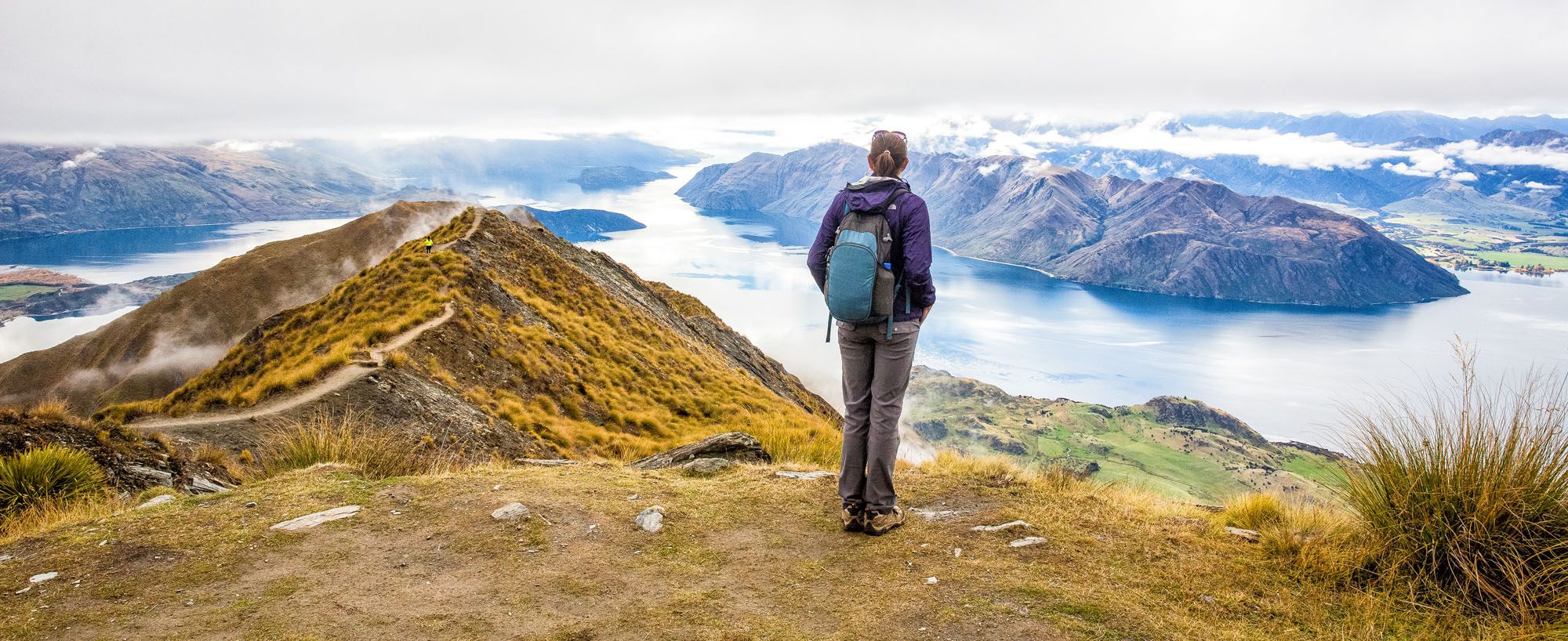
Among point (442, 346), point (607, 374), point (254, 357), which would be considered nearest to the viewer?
point (442, 346)

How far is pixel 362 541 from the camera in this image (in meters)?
5.22

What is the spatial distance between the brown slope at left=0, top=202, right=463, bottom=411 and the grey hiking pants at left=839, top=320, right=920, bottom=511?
190 ft

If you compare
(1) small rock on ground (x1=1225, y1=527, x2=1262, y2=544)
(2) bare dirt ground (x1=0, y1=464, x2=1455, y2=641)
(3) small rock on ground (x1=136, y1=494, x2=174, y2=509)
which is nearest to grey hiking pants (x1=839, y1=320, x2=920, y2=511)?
(2) bare dirt ground (x1=0, y1=464, x2=1455, y2=641)

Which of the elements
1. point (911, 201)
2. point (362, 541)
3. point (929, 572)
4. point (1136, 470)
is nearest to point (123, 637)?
point (362, 541)

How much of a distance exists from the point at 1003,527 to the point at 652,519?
2.93 meters

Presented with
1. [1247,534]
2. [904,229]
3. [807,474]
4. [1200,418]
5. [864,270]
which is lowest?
[1200,418]

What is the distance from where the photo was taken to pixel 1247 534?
5.50 m

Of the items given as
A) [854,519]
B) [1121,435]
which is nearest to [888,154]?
[854,519]

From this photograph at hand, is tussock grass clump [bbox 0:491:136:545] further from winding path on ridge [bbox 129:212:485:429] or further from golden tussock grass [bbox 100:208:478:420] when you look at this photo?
golden tussock grass [bbox 100:208:478:420]

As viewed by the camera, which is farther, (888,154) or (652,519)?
(652,519)

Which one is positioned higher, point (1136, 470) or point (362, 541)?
point (362, 541)

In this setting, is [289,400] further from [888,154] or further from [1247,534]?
[1247,534]

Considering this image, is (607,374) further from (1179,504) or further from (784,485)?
(1179,504)

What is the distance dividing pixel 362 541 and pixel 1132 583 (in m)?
5.55
